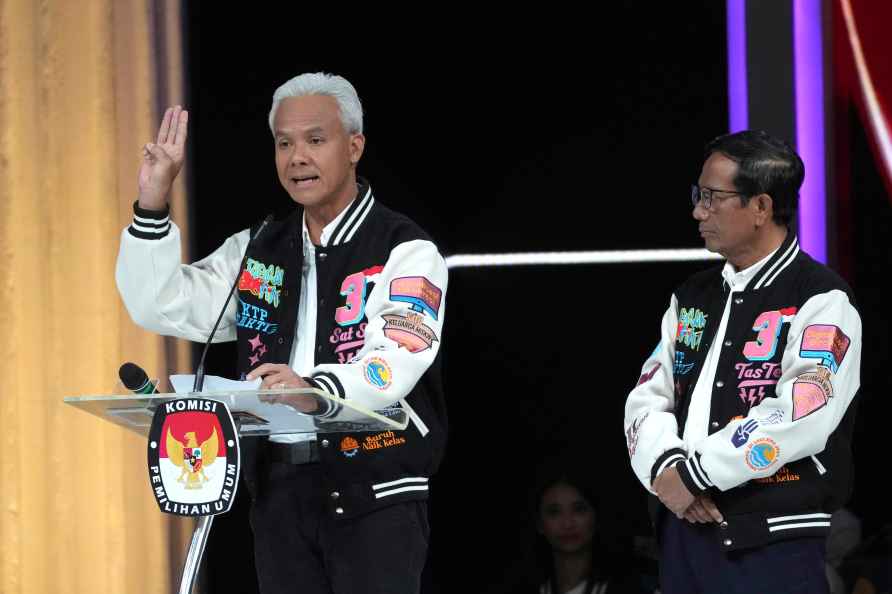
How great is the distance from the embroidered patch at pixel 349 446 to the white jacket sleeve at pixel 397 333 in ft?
0.44

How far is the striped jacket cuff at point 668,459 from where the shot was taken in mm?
2691

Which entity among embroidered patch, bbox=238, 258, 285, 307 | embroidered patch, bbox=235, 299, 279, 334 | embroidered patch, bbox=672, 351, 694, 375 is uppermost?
embroidered patch, bbox=238, 258, 285, 307

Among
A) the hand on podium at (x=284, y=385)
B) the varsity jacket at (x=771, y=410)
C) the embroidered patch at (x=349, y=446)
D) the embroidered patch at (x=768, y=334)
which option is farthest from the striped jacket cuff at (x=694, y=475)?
the hand on podium at (x=284, y=385)

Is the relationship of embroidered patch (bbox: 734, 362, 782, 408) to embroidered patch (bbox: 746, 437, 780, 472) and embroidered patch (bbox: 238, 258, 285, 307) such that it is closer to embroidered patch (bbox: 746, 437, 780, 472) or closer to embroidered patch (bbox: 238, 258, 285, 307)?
embroidered patch (bbox: 746, 437, 780, 472)

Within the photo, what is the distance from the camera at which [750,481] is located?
2.67 meters

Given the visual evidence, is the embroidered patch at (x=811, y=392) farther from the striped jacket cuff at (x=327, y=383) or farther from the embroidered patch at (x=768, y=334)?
the striped jacket cuff at (x=327, y=383)

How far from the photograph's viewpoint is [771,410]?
2.62 m

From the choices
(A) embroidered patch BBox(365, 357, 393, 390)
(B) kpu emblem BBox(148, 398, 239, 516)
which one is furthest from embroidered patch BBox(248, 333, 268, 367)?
(B) kpu emblem BBox(148, 398, 239, 516)

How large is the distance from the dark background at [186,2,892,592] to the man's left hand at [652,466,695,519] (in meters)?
1.51

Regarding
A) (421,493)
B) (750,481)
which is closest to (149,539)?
(421,493)

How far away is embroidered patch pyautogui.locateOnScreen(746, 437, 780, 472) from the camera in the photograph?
8.47ft

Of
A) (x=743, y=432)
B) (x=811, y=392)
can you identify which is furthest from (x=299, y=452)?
(x=811, y=392)

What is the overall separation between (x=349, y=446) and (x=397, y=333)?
0.23 m

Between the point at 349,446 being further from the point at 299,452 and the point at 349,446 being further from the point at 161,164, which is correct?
the point at 161,164
